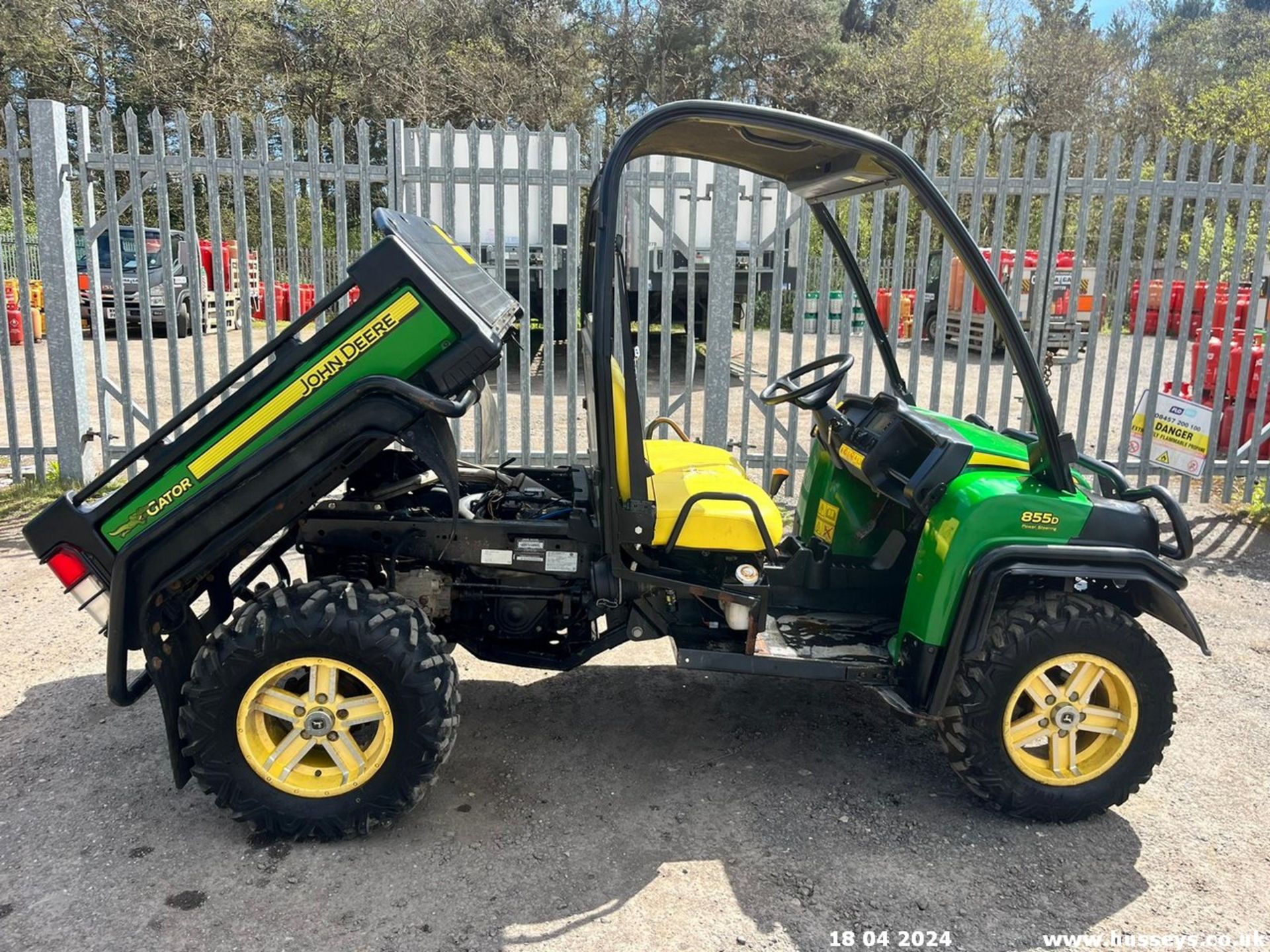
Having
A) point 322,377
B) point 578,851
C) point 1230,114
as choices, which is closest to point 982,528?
point 578,851

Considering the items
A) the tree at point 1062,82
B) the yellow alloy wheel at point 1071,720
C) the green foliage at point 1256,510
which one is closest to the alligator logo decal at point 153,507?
the yellow alloy wheel at point 1071,720

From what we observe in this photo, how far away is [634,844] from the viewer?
3340 mm

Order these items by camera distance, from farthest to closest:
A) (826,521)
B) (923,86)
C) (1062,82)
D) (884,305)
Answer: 1. (1062,82)
2. (923,86)
3. (884,305)
4. (826,521)

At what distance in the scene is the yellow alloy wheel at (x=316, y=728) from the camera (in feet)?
10.5

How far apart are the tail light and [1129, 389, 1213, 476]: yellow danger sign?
6.60 m

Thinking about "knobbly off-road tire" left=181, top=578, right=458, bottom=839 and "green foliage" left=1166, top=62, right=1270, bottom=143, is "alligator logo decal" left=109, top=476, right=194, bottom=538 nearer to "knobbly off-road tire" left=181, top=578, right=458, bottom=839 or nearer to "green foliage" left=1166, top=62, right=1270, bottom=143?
"knobbly off-road tire" left=181, top=578, right=458, bottom=839

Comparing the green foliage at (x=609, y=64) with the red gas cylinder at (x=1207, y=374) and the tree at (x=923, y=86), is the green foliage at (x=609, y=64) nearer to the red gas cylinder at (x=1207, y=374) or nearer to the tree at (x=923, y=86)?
the tree at (x=923, y=86)

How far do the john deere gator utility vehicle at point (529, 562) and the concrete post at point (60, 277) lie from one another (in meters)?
4.23

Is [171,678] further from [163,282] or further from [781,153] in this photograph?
[163,282]

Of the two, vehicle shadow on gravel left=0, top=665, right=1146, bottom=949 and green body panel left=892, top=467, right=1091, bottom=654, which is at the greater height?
green body panel left=892, top=467, right=1091, bottom=654

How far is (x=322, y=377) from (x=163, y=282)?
4.31 meters

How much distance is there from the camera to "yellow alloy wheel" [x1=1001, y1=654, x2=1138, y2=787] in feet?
11.1

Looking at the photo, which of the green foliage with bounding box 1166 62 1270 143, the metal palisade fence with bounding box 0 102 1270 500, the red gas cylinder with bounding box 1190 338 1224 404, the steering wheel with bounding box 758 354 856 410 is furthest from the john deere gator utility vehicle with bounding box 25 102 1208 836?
the green foliage with bounding box 1166 62 1270 143

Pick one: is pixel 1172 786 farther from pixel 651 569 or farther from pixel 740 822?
pixel 651 569
